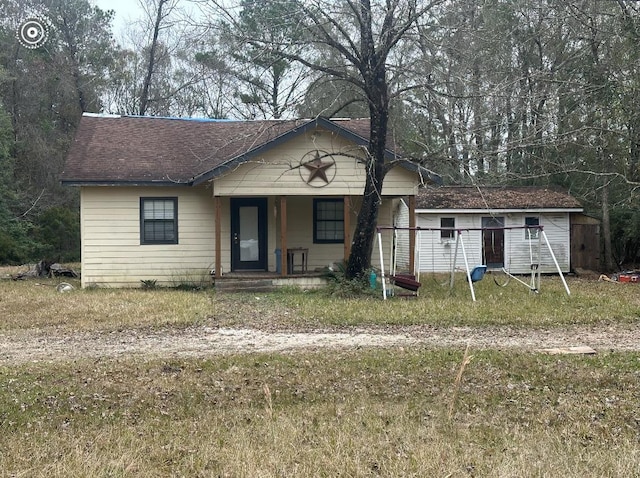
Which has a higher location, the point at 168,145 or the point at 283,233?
the point at 168,145

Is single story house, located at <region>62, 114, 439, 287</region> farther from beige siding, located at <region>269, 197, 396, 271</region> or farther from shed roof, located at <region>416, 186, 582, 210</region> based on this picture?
shed roof, located at <region>416, 186, 582, 210</region>

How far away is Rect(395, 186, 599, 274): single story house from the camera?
23828 millimetres

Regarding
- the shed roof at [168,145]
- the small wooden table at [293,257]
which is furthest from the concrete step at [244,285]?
the shed roof at [168,145]

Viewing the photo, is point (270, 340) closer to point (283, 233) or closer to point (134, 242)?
point (283, 233)

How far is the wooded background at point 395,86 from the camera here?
13523 millimetres

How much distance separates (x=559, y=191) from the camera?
84.7 feet

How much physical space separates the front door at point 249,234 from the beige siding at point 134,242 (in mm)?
700

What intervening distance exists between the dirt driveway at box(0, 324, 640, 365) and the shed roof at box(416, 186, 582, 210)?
1329 centimetres

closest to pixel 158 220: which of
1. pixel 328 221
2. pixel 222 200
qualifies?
pixel 222 200

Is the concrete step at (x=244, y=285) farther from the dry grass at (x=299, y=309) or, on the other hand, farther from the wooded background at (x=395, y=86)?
the wooded background at (x=395, y=86)

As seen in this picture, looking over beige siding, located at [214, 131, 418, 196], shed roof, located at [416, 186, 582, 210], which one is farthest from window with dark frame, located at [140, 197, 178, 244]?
shed roof, located at [416, 186, 582, 210]

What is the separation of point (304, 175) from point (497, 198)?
1063 centimetres

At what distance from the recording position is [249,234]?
18.3m

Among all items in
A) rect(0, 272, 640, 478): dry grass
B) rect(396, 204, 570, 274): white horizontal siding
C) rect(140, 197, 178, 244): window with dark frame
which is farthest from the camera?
rect(396, 204, 570, 274): white horizontal siding
